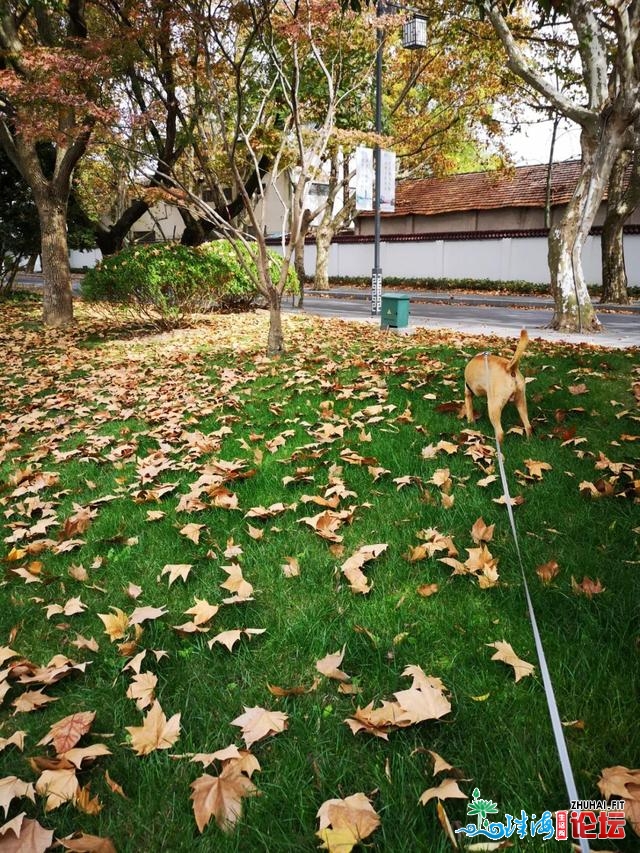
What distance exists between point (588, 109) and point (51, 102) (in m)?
8.93

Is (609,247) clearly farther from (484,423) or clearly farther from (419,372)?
(484,423)

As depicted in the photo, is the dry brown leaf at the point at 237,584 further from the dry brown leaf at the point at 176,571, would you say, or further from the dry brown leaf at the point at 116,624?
the dry brown leaf at the point at 116,624

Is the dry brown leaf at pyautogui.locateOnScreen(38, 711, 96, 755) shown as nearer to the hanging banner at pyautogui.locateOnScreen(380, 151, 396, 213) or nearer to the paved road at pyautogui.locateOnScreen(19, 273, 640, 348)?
the paved road at pyautogui.locateOnScreen(19, 273, 640, 348)

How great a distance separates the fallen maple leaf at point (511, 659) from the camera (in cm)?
199

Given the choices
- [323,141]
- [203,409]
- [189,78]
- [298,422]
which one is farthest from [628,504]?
[189,78]

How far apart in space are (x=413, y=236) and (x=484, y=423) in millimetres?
28289

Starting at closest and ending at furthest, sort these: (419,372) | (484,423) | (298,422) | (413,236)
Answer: (484,423) < (298,422) < (419,372) < (413,236)

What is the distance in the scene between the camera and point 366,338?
10000 millimetres

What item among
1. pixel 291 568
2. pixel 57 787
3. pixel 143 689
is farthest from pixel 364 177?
pixel 57 787

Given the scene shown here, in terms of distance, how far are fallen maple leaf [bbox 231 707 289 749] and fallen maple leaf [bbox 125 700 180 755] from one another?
0.65ft

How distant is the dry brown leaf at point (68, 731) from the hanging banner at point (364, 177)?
14601 millimetres

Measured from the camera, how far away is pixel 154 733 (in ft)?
6.31

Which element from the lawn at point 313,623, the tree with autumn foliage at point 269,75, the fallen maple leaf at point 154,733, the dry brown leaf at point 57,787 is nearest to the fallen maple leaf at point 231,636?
the lawn at point 313,623

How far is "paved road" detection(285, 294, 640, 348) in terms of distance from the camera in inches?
417
